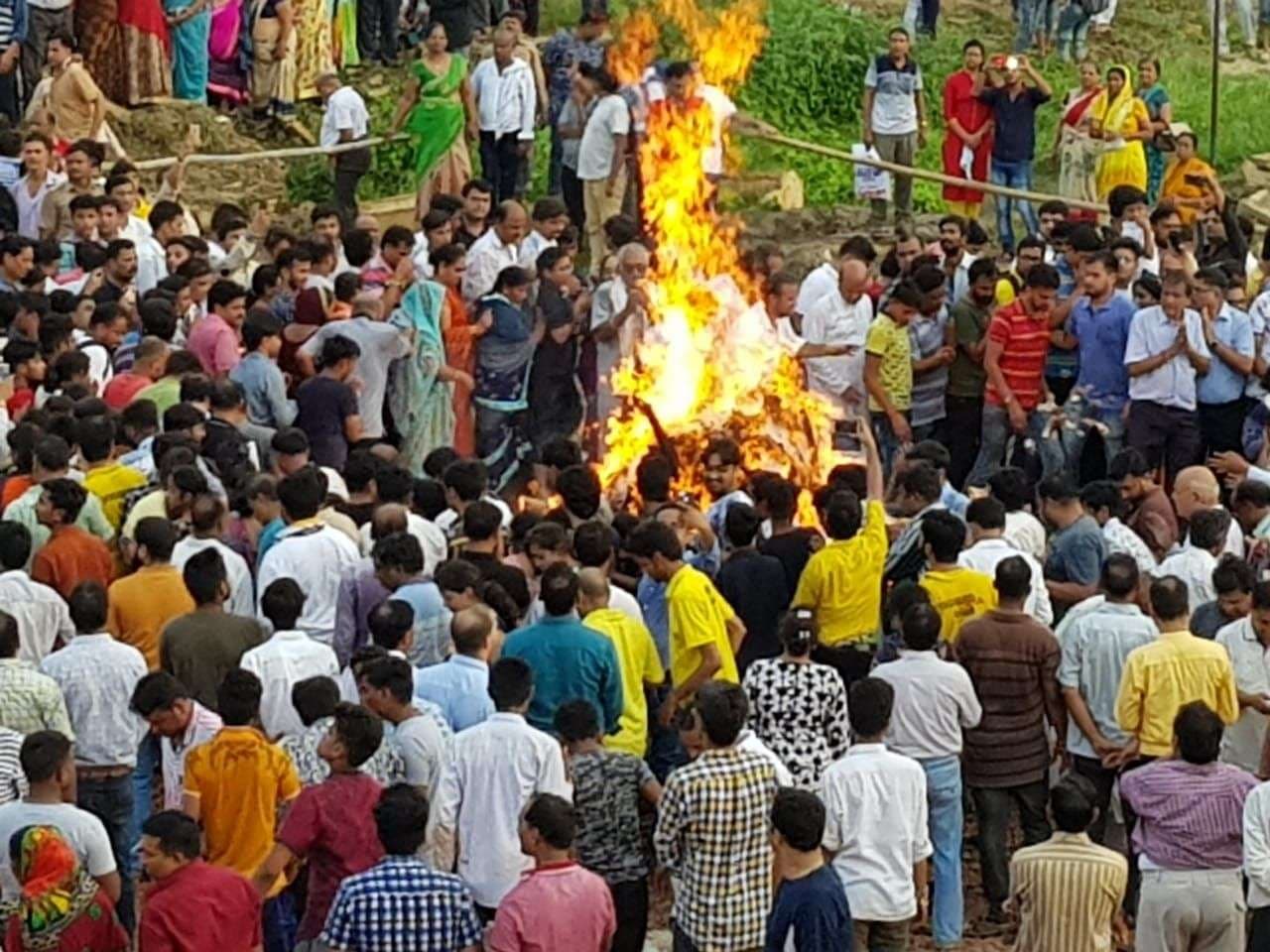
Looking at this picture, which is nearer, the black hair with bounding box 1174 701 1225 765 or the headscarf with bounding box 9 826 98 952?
the headscarf with bounding box 9 826 98 952

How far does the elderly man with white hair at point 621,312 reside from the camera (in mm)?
19094

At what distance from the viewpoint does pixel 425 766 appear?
12.2 m

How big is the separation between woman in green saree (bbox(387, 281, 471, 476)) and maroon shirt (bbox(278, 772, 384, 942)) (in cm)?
705

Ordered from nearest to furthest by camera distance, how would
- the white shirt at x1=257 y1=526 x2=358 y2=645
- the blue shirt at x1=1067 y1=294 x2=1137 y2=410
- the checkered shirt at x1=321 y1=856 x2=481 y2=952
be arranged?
the checkered shirt at x1=321 y1=856 x2=481 y2=952, the white shirt at x1=257 y1=526 x2=358 y2=645, the blue shirt at x1=1067 y1=294 x2=1137 y2=410

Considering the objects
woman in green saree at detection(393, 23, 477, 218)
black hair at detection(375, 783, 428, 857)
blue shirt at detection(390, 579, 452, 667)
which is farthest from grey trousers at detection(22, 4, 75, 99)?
black hair at detection(375, 783, 428, 857)

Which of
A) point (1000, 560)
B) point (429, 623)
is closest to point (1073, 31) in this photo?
point (1000, 560)

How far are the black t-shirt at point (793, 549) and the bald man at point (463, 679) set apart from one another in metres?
2.32

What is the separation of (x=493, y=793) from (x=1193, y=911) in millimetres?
2947

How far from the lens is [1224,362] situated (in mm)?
18547

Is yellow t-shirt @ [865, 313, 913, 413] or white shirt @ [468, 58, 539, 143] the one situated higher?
white shirt @ [468, 58, 539, 143]

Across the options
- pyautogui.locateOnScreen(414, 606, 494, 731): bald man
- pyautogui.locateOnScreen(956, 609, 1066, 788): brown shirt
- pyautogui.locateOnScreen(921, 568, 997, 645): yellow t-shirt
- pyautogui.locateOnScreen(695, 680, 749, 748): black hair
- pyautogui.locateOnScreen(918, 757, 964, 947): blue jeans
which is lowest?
pyautogui.locateOnScreen(918, 757, 964, 947): blue jeans

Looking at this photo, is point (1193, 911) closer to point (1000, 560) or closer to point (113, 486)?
point (1000, 560)

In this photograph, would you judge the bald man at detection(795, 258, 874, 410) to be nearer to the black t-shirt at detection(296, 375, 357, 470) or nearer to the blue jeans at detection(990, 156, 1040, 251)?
the black t-shirt at detection(296, 375, 357, 470)

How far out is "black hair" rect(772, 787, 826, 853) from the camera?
36.6 ft
